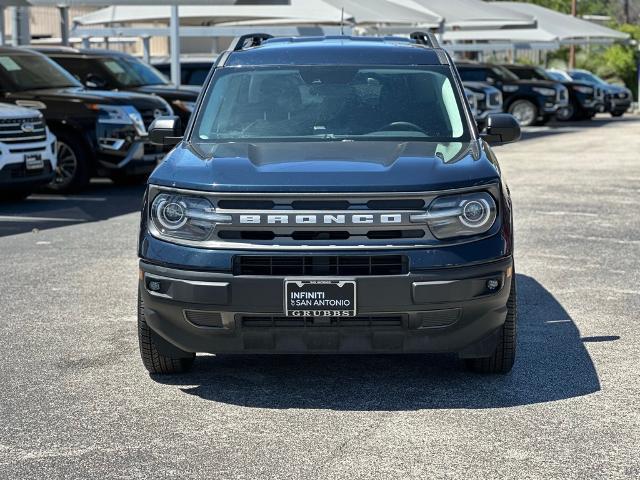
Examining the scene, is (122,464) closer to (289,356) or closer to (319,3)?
(289,356)

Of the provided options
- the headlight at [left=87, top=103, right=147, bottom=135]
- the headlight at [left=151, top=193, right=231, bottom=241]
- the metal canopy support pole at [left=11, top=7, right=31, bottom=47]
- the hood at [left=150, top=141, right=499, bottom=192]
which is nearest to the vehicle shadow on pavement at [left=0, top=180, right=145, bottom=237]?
the headlight at [left=87, top=103, right=147, bottom=135]

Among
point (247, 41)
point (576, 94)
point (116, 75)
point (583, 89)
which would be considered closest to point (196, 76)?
point (116, 75)

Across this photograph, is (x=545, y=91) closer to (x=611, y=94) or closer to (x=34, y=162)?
(x=611, y=94)

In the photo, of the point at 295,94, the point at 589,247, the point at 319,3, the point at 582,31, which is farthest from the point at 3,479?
the point at 582,31

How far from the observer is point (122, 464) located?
5012 mm

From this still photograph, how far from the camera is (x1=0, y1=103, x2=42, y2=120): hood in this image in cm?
1443

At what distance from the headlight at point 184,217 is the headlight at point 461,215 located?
0.91 meters

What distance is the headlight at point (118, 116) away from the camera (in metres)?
16.2

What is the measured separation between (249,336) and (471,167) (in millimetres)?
1278

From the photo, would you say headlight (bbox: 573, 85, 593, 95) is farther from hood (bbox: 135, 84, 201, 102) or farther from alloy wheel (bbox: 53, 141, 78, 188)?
alloy wheel (bbox: 53, 141, 78, 188)

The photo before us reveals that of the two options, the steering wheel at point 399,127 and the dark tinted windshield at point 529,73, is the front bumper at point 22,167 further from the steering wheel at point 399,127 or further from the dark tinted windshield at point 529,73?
the dark tinted windshield at point 529,73

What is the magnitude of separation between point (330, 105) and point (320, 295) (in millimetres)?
1735

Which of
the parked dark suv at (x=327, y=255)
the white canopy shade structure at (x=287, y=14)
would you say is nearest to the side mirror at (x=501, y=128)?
the parked dark suv at (x=327, y=255)

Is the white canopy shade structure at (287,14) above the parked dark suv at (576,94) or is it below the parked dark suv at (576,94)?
above
